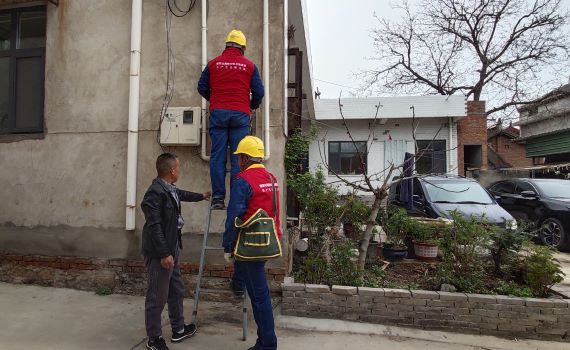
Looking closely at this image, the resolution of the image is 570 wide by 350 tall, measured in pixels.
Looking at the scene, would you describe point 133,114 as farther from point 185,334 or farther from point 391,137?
point 391,137

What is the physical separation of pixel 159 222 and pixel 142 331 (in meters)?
1.25

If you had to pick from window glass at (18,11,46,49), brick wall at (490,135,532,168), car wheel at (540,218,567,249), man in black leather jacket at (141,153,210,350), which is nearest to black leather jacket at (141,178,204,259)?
man in black leather jacket at (141,153,210,350)

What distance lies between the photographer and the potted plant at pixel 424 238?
591 centimetres

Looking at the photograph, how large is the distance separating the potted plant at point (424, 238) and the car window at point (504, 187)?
5633 mm

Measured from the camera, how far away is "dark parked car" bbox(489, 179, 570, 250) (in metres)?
8.51

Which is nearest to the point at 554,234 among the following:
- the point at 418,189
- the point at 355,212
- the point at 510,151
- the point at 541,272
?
the point at 418,189

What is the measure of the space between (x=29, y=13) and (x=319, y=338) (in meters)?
5.65

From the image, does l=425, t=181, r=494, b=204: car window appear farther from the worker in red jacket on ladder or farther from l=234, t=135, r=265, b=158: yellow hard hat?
l=234, t=135, r=265, b=158: yellow hard hat

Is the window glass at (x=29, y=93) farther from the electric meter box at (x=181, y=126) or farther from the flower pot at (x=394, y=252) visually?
the flower pot at (x=394, y=252)

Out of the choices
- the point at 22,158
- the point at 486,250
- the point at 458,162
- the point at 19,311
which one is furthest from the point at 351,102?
the point at 19,311

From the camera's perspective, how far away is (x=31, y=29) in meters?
5.41

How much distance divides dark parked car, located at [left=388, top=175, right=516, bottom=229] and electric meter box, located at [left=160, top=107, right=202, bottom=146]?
15.5ft

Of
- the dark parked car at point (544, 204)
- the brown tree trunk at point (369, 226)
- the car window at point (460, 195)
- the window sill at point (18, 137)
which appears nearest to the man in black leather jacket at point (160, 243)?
the brown tree trunk at point (369, 226)

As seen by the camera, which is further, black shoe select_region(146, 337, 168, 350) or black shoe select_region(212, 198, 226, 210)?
black shoe select_region(212, 198, 226, 210)
